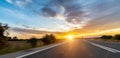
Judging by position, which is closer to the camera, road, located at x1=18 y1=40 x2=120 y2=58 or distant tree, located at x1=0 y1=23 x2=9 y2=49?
road, located at x1=18 y1=40 x2=120 y2=58

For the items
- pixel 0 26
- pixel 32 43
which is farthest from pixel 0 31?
pixel 32 43

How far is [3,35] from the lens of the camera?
26.6 m

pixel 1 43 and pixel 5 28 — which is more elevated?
pixel 5 28

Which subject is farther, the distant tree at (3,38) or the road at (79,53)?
the distant tree at (3,38)

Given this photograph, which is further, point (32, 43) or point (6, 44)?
point (32, 43)

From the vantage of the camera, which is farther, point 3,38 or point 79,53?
point 3,38

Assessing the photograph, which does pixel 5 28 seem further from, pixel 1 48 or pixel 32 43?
pixel 32 43

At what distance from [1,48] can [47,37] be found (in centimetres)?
2943

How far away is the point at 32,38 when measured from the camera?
4047 cm

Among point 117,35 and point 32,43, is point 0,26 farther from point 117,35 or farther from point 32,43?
point 117,35

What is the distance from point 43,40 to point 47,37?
2489mm

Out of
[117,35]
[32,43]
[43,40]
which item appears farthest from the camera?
[117,35]

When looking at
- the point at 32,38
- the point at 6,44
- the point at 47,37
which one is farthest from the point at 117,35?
the point at 6,44

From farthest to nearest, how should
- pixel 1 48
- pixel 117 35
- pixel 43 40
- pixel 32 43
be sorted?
pixel 117 35
pixel 43 40
pixel 32 43
pixel 1 48
